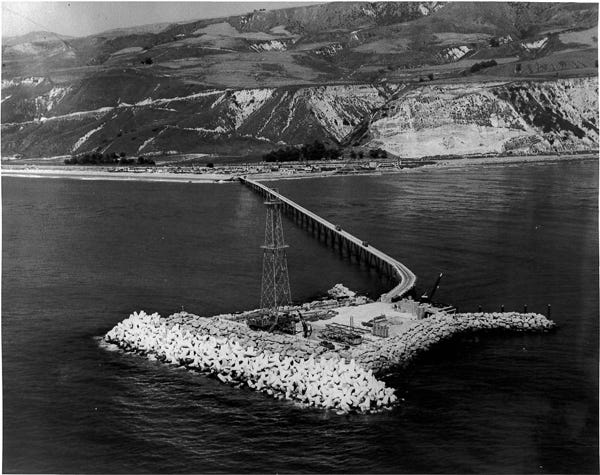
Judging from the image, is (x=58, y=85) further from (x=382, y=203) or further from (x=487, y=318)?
(x=487, y=318)

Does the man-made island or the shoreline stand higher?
the shoreline

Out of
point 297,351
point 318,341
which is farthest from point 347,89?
point 297,351

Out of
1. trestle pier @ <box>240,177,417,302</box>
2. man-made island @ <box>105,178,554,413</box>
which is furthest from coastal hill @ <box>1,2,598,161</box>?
man-made island @ <box>105,178,554,413</box>

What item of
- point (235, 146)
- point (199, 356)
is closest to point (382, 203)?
point (199, 356)

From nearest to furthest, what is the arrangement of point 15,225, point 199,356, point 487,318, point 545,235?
1. point 199,356
2. point 487,318
3. point 545,235
4. point 15,225

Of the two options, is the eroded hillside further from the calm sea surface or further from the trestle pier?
the calm sea surface
